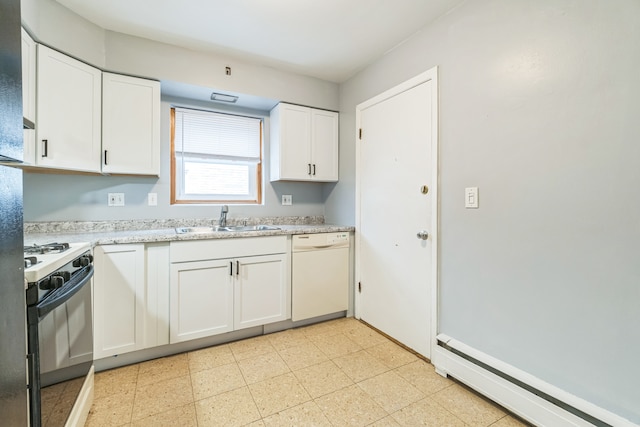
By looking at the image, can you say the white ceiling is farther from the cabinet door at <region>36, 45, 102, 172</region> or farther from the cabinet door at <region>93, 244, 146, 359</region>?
the cabinet door at <region>93, 244, 146, 359</region>

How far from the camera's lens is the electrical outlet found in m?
2.31

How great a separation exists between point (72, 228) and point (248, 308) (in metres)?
1.50

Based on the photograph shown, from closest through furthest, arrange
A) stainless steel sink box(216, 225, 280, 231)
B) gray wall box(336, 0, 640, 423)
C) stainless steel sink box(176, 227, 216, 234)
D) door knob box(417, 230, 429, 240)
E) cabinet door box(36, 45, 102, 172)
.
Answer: gray wall box(336, 0, 640, 423)
cabinet door box(36, 45, 102, 172)
door knob box(417, 230, 429, 240)
stainless steel sink box(176, 227, 216, 234)
stainless steel sink box(216, 225, 280, 231)

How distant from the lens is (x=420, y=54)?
2.05m

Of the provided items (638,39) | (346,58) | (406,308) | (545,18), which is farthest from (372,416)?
(346,58)

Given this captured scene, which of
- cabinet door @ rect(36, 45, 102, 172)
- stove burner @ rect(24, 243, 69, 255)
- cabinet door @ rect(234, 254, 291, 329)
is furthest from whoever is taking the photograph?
cabinet door @ rect(234, 254, 291, 329)

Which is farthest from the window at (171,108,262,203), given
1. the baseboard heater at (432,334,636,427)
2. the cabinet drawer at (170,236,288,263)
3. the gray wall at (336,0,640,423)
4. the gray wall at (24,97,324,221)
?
the baseboard heater at (432,334,636,427)

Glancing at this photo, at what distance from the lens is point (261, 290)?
7.66 ft

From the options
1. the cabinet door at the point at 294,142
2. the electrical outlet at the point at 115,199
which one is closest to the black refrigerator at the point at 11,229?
the electrical outlet at the point at 115,199

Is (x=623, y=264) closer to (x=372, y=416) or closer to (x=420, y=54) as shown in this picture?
(x=372, y=416)

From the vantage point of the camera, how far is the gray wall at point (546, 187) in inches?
45.4

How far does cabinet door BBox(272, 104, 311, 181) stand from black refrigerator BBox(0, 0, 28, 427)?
2.13 m

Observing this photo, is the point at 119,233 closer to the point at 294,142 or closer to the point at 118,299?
the point at 118,299

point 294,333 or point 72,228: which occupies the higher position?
point 72,228
